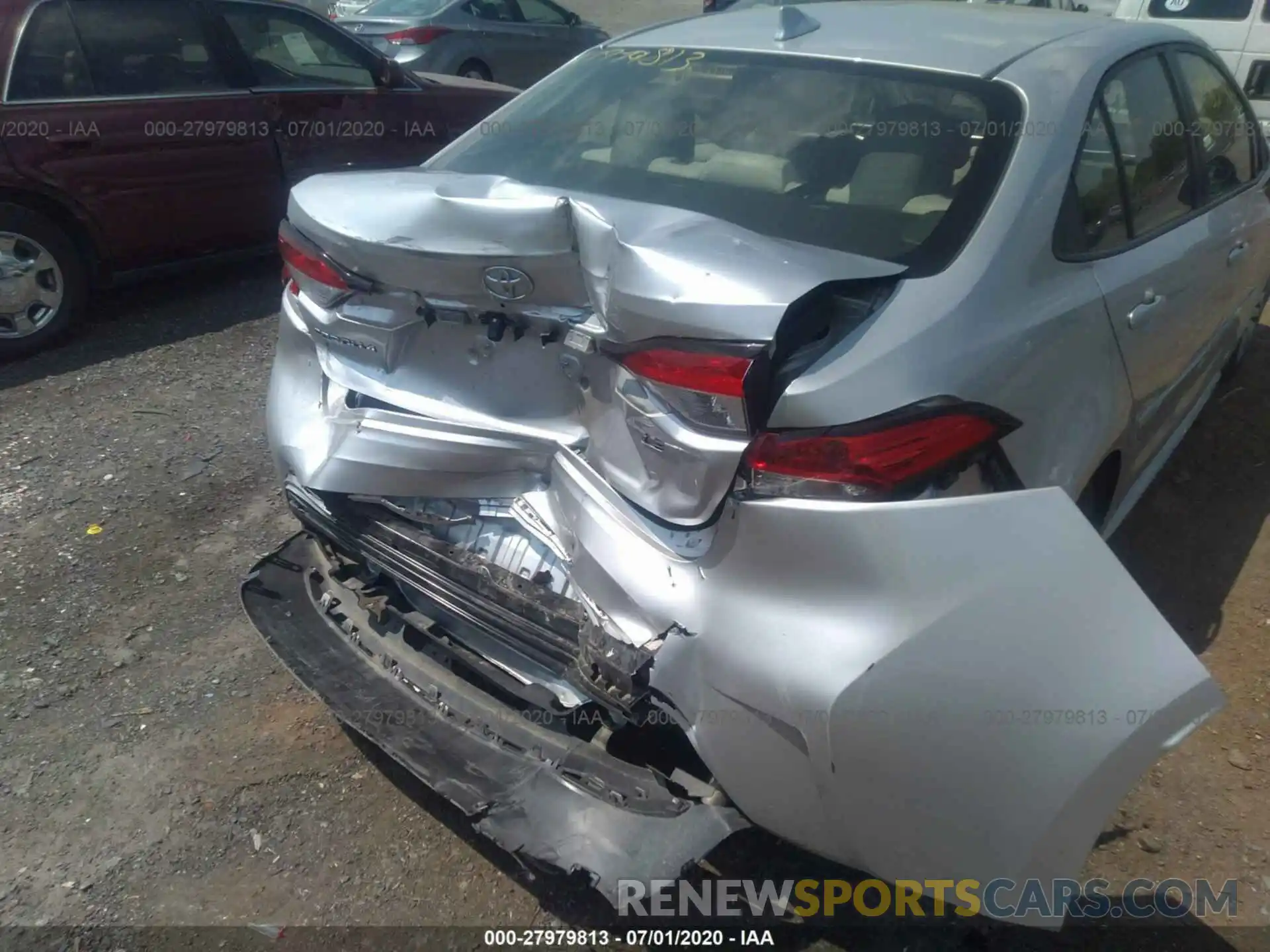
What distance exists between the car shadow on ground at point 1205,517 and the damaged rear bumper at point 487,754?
79.1 inches

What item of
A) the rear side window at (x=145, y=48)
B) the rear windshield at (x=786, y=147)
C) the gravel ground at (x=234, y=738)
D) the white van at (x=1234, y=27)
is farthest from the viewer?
the white van at (x=1234, y=27)

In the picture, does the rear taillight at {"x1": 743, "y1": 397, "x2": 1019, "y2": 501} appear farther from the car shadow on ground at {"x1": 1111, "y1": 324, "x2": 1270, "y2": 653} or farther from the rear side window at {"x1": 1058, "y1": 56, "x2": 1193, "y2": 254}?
the car shadow on ground at {"x1": 1111, "y1": 324, "x2": 1270, "y2": 653}

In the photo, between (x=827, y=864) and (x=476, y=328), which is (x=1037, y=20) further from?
(x=827, y=864)

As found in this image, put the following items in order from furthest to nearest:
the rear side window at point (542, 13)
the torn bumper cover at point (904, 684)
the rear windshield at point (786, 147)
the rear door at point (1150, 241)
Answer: the rear side window at point (542, 13) → the rear door at point (1150, 241) → the rear windshield at point (786, 147) → the torn bumper cover at point (904, 684)

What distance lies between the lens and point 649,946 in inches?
85.6

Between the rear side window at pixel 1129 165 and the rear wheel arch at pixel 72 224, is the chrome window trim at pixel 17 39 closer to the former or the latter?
the rear wheel arch at pixel 72 224

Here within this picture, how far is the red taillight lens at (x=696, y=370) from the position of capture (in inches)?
→ 65.0

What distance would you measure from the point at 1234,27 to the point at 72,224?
331 inches

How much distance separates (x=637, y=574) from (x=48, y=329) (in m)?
4.48

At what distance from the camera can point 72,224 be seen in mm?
5133

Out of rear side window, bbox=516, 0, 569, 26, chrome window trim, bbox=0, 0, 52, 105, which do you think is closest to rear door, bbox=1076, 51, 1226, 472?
chrome window trim, bbox=0, 0, 52, 105

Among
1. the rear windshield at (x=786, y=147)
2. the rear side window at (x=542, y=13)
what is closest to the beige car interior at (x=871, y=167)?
the rear windshield at (x=786, y=147)

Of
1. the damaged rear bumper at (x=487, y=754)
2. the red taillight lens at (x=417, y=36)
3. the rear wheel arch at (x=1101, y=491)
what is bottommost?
the red taillight lens at (x=417, y=36)

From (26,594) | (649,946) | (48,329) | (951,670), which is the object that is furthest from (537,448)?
(48,329)
